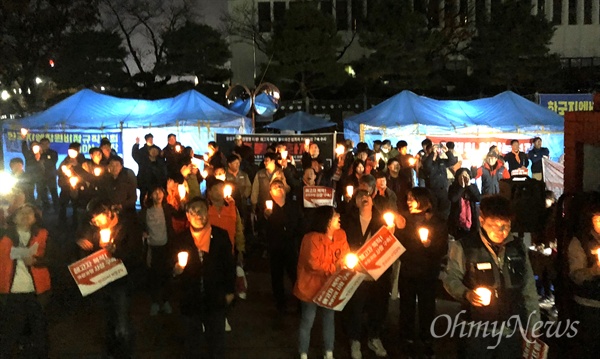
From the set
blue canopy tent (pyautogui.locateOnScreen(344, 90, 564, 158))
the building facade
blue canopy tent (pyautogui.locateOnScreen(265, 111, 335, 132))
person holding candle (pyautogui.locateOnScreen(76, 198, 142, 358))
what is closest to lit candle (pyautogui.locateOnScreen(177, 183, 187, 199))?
person holding candle (pyautogui.locateOnScreen(76, 198, 142, 358))

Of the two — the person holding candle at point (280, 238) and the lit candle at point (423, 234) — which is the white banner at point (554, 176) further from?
the lit candle at point (423, 234)

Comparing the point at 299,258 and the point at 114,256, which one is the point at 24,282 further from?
the point at 299,258

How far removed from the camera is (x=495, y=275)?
13.8ft

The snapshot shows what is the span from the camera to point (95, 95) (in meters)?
18.4

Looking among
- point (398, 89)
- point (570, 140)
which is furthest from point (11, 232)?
point (398, 89)

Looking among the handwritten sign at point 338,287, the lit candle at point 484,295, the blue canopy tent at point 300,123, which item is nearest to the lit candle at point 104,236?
the handwritten sign at point 338,287

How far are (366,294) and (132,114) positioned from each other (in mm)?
12741

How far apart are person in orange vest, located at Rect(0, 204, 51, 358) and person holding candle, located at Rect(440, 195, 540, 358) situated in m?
3.46

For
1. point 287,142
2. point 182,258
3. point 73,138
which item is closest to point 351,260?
point 182,258

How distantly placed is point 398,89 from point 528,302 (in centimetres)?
2932

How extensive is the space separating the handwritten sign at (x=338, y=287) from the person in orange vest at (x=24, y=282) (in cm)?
245

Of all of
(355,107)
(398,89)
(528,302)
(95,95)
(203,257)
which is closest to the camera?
(528,302)

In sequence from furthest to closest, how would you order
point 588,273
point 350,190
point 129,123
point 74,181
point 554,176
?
1. point 129,123
2. point 74,181
3. point 554,176
4. point 350,190
5. point 588,273

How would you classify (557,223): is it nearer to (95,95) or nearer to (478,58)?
(95,95)
